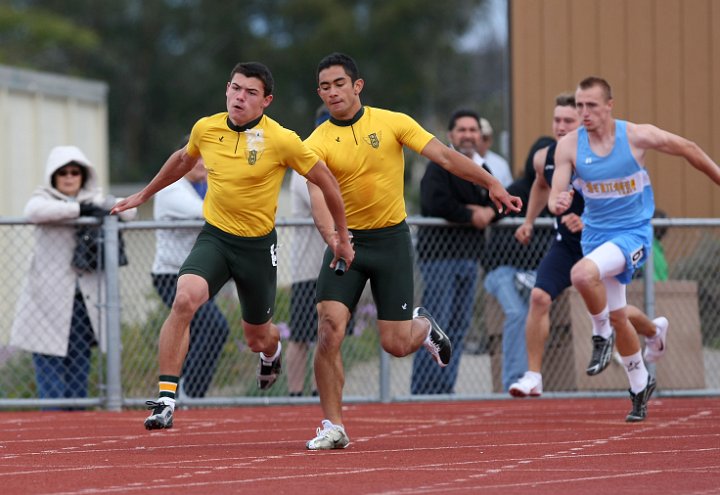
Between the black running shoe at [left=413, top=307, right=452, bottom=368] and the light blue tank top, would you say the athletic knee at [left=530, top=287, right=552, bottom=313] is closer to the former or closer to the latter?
the light blue tank top

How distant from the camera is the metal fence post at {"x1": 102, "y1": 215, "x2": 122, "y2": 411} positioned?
476 inches

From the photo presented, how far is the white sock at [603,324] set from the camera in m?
10.4

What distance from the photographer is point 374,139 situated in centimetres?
910

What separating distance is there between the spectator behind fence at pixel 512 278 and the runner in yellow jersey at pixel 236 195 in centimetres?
361

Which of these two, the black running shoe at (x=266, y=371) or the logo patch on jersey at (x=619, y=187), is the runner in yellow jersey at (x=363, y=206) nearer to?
the black running shoe at (x=266, y=371)

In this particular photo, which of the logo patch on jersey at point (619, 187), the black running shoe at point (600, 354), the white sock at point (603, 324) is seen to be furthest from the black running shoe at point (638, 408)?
the logo patch on jersey at point (619, 187)

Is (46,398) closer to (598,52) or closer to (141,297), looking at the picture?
(141,297)

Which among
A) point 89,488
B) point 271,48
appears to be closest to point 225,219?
point 89,488

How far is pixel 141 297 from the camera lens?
12930 mm

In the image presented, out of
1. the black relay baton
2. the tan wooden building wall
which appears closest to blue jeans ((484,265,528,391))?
the tan wooden building wall

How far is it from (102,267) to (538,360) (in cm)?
365

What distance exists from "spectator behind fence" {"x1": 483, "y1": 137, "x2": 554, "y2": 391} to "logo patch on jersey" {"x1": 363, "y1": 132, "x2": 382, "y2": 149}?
3741mm

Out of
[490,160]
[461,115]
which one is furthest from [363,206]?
[490,160]

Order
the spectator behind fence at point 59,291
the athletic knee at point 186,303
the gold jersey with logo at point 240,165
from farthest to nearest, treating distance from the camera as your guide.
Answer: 1. the spectator behind fence at point 59,291
2. the gold jersey with logo at point 240,165
3. the athletic knee at point 186,303
